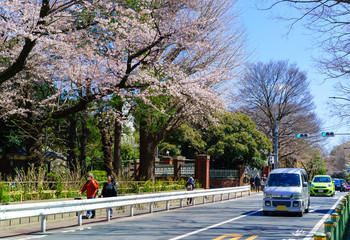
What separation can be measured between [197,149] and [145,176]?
55.9 feet

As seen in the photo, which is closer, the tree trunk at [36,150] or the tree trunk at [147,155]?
the tree trunk at [36,150]

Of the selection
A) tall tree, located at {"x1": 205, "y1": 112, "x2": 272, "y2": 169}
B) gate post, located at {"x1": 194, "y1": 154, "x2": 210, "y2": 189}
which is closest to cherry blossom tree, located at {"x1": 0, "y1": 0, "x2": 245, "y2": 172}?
gate post, located at {"x1": 194, "y1": 154, "x2": 210, "y2": 189}

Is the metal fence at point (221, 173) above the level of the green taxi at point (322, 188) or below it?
A: above

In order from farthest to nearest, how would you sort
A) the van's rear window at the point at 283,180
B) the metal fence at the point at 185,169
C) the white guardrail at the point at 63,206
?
the metal fence at the point at 185,169, the van's rear window at the point at 283,180, the white guardrail at the point at 63,206

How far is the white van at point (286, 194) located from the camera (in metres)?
17.6

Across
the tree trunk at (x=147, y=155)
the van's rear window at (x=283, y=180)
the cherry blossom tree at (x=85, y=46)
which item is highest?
the cherry blossom tree at (x=85, y=46)

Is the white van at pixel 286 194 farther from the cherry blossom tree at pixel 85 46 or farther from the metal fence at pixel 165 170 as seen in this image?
the metal fence at pixel 165 170

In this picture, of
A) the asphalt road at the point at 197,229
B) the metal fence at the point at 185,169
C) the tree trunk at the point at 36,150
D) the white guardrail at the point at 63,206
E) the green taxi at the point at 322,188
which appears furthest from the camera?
the metal fence at the point at 185,169

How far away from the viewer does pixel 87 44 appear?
18.1 meters

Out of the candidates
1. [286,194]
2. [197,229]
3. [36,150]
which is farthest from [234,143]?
[197,229]

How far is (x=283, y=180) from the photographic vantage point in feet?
62.2

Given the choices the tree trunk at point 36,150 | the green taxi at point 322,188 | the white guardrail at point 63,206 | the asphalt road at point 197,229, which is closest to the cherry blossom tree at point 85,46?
the tree trunk at point 36,150

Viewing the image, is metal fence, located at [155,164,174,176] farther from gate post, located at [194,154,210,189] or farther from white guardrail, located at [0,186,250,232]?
white guardrail, located at [0,186,250,232]

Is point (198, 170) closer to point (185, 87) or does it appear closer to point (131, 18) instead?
point (185, 87)
